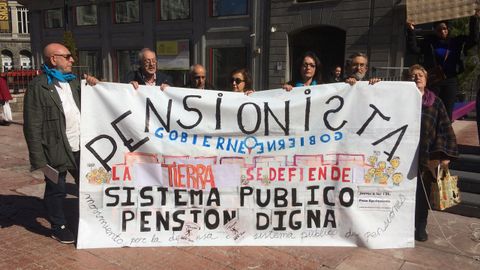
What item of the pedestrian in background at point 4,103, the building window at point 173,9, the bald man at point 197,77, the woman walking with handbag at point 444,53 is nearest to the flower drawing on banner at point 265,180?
the bald man at point 197,77

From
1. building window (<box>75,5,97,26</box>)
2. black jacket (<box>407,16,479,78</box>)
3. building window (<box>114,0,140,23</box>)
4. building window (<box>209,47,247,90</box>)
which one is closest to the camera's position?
black jacket (<box>407,16,479,78</box>)

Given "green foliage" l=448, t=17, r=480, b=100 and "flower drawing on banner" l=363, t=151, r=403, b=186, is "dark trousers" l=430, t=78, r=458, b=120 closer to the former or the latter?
"flower drawing on banner" l=363, t=151, r=403, b=186

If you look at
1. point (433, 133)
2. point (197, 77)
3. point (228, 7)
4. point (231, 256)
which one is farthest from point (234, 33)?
point (231, 256)

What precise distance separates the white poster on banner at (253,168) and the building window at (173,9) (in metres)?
14.6

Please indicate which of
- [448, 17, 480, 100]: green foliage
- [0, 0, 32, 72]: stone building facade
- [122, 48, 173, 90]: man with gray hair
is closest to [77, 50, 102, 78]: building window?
[448, 17, 480, 100]: green foliage

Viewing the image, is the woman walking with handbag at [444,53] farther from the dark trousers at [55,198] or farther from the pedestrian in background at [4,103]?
the pedestrian in background at [4,103]

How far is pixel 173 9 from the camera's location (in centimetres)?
1792

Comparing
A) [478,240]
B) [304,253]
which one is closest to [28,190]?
[304,253]

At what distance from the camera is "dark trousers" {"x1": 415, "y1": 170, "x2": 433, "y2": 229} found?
388cm

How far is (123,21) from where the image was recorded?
19734 millimetres

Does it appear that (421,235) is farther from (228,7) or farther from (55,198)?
(228,7)

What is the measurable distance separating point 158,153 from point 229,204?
2.70 feet

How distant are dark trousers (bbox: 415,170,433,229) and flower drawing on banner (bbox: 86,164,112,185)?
298 centimetres

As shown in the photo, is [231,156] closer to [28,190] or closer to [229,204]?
[229,204]
